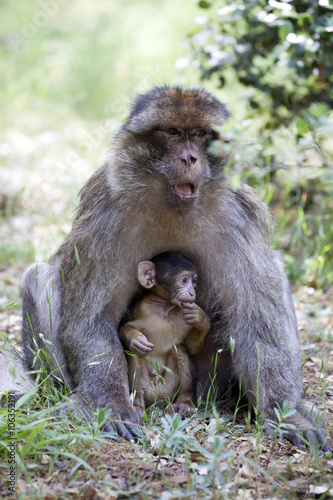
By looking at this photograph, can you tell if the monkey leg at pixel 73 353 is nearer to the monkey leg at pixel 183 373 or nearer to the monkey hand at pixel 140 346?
the monkey hand at pixel 140 346

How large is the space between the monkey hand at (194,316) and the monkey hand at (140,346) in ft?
0.92

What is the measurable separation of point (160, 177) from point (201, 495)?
1660mm

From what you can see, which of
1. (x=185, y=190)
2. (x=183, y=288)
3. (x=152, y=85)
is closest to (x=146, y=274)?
(x=183, y=288)

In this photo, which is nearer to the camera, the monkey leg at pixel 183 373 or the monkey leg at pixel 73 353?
the monkey leg at pixel 73 353

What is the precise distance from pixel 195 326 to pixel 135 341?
39 cm

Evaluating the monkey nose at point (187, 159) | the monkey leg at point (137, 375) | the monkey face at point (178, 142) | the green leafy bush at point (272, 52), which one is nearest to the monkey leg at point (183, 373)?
the monkey leg at point (137, 375)

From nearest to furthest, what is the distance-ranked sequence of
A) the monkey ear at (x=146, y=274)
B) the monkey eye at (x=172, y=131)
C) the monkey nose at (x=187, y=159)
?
the monkey nose at (x=187, y=159) < the monkey eye at (x=172, y=131) < the monkey ear at (x=146, y=274)

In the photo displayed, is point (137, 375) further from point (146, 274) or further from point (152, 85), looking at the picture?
point (152, 85)

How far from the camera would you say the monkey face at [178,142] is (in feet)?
10.7

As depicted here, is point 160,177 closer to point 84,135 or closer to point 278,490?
point 278,490

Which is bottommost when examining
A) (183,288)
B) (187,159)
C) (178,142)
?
(183,288)

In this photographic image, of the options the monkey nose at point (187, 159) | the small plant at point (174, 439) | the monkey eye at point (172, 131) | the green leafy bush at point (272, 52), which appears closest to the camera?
the small plant at point (174, 439)

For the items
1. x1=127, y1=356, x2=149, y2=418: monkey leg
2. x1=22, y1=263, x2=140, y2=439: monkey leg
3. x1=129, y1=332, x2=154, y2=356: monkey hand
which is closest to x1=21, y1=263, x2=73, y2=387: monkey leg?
x1=22, y1=263, x2=140, y2=439: monkey leg

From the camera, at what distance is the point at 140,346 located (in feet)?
11.4
